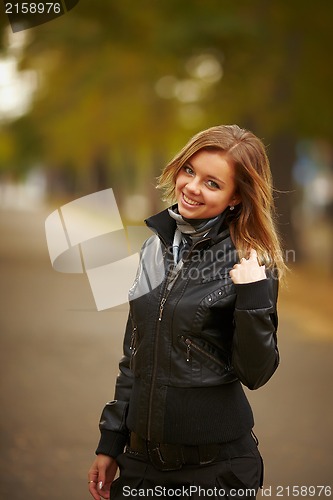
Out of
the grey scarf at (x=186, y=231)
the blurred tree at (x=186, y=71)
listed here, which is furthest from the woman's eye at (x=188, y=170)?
the blurred tree at (x=186, y=71)

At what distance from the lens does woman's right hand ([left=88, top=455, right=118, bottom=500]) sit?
2.42 meters

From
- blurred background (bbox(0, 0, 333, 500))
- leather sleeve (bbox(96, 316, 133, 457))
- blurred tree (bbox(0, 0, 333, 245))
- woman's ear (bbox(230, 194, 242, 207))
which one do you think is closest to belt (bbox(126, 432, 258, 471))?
leather sleeve (bbox(96, 316, 133, 457))

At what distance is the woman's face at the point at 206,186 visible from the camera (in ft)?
7.24

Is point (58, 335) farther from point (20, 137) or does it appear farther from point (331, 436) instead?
point (20, 137)

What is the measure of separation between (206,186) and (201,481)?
780 mm

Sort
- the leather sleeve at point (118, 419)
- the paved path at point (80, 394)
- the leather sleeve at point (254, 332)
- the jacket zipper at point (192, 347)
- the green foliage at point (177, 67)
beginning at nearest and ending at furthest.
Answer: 1. the leather sleeve at point (254, 332)
2. the jacket zipper at point (192, 347)
3. the leather sleeve at point (118, 419)
4. the paved path at point (80, 394)
5. the green foliage at point (177, 67)

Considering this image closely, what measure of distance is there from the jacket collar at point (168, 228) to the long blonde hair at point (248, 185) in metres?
0.03

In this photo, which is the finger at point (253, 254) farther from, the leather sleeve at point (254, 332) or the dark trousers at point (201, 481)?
the dark trousers at point (201, 481)

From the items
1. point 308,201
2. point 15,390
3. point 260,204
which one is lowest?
point 15,390

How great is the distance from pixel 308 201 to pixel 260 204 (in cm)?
3009

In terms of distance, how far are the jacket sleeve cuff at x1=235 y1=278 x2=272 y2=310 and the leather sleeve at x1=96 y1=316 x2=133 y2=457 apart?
1.55ft

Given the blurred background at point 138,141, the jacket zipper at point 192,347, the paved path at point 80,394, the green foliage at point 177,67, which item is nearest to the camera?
the jacket zipper at point 192,347

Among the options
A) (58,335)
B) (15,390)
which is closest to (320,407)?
(15,390)

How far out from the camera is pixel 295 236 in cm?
1591
